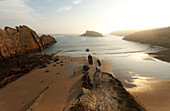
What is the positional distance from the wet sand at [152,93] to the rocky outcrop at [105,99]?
4.75 ft

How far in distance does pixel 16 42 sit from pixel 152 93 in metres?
42.5

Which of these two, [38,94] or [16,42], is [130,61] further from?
[16,42]

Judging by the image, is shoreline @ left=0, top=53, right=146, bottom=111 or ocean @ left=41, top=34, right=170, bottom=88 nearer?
shoreline @ left=0, top=53, right=146, bottom=111

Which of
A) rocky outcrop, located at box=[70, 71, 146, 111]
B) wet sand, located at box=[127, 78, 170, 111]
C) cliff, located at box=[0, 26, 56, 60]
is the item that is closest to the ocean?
wet sand, located at box=[127, 78, 170, 111]

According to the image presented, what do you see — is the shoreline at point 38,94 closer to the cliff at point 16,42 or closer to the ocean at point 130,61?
the ocean at point 130,61

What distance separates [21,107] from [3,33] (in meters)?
31.9

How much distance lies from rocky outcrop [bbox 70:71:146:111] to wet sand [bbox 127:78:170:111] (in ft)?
4.75

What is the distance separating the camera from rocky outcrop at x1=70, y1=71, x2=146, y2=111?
652 centimetres

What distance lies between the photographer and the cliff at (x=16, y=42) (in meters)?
23.4

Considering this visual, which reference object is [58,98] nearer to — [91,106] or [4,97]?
[91,106]

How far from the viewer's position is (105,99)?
24.4 feet

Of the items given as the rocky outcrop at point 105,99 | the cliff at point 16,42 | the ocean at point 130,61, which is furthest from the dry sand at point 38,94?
the cliff at point 16,42

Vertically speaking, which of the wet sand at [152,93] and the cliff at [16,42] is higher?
the cliff at [16,42]

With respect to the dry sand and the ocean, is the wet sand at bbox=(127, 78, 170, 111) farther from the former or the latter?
the dry sand
